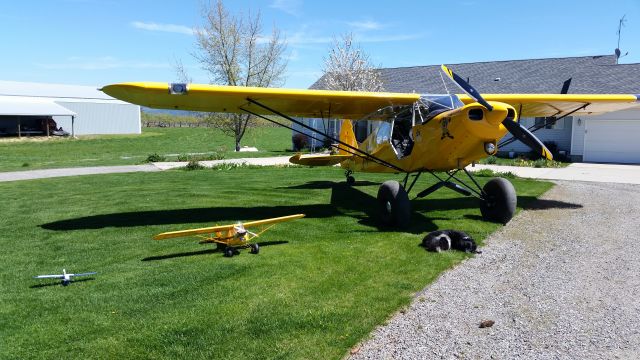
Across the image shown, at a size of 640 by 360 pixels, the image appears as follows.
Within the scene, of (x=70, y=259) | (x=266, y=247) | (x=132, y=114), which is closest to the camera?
(x=70, y=259)

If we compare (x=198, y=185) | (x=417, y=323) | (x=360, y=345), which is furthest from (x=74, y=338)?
(x=198, y=185)

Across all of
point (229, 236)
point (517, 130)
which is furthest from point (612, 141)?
point (229, 236)

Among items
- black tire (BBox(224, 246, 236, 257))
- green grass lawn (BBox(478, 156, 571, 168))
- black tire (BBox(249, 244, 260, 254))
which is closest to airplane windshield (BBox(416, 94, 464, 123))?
black tire (BBox(249, 244, 260, 254))

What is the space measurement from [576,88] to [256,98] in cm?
2325

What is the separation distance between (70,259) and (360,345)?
5061mm

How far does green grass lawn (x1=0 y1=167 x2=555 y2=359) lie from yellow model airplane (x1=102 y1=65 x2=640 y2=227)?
2.46 ft

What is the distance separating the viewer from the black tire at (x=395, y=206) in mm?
8688

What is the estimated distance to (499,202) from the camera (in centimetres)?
933

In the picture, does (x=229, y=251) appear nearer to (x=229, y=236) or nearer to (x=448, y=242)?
(x=229, y=236)

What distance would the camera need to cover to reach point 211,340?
4.43 meters

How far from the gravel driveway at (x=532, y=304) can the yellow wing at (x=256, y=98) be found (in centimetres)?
388

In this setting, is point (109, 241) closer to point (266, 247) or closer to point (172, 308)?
point (266, 247)

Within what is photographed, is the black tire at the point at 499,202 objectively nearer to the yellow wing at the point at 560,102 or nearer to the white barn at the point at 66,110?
the yellow wing at the point at 560,102

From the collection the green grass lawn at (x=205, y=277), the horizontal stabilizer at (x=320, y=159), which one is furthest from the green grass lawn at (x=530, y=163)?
the horizontal stabilizer at (x=320, y=159)
